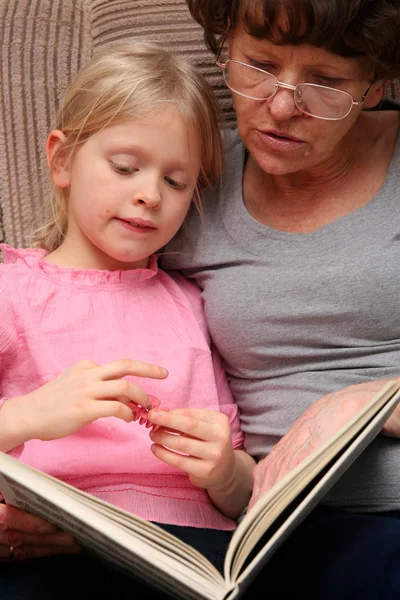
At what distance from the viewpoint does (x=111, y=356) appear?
1289mm

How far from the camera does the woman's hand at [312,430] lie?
1.06 meters

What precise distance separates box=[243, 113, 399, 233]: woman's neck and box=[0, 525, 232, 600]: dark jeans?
613 millimetres

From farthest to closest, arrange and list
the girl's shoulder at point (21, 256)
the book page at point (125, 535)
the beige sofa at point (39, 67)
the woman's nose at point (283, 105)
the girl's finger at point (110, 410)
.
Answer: the beige sofa at point (39, 67)
the girl's shoulder at point (21, 256)
the woman's nose at point (283, 105)
the girl's finger at point (110, 410)
the book page at point (125, 535)

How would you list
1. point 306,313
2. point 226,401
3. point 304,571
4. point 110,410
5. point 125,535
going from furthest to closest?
point 226,401 → point 306,313 → point 304,571 → point 110,410 → point 125,535

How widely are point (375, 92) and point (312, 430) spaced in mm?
631

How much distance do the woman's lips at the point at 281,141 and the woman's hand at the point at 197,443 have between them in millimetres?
477

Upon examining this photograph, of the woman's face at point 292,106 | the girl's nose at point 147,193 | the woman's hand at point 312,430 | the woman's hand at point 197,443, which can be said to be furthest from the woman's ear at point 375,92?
the woman's hand at point 197,443

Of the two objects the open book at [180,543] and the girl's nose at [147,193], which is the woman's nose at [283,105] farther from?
the open book at [180,543]

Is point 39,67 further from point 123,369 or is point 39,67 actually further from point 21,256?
point 123,369

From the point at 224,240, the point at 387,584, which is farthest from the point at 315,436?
the point at 224,240

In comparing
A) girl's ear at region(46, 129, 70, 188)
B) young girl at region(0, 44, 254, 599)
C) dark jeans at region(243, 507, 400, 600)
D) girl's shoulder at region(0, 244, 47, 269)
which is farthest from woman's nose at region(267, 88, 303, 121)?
dark jeans at region(243, 507, 400, 600)

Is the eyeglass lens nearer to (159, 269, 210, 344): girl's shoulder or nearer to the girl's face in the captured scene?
the girl's face

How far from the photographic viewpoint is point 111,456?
1.21 m

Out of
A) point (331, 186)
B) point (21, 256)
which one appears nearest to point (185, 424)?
point (21, 256)
